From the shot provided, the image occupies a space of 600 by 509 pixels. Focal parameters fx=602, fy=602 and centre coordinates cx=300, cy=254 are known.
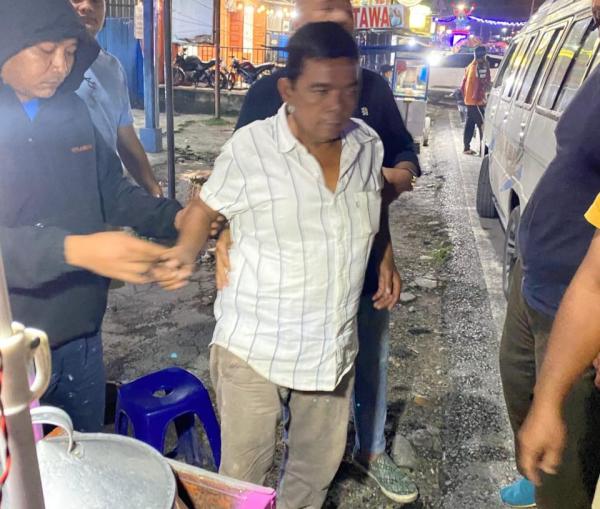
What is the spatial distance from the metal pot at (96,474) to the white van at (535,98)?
76.6 inches

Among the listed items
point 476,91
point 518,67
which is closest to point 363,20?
point 476,91

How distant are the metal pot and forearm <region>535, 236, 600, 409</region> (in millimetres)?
975

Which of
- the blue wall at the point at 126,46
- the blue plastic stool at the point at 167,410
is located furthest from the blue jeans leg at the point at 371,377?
the blue wall at the point at 126,46

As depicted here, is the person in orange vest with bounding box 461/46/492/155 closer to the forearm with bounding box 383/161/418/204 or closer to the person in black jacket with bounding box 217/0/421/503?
the person in black jacket with bounding box 217/0/421/503

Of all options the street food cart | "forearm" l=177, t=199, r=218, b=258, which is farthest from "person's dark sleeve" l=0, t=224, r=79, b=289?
the street food cart

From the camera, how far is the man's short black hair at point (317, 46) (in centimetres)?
179

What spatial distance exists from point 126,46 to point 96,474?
1680 cm

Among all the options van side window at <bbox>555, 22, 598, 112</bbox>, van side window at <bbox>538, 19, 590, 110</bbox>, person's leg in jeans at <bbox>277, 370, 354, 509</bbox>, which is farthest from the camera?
van side window at <bbox>538, 19, 590, 110</bbox>

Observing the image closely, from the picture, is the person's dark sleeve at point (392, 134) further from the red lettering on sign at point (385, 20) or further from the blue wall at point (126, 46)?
the blue wall at point (126, 46)

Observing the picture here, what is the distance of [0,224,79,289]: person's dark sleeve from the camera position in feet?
5.10

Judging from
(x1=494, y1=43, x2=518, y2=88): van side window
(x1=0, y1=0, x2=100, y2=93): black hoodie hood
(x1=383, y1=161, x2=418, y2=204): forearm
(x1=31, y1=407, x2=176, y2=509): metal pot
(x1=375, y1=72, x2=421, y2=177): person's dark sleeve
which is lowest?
(x1=494, y1=43, x2=518, y2=88): van side window

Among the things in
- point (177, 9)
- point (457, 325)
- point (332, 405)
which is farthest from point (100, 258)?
point (177, 9)

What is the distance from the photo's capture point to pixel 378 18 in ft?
38.8

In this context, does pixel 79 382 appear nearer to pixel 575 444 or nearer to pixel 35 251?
pixel 35 251
